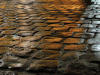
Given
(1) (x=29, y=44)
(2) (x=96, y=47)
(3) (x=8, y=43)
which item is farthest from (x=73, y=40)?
(3) (x=8, y=43)

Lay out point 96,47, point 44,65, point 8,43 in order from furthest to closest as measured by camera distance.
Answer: point 8,43
point 96,47
point 44,65

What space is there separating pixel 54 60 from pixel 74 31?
1292mm

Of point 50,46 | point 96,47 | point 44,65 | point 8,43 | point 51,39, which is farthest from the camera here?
point 51,39

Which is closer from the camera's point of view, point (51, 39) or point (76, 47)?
point (76, 47)

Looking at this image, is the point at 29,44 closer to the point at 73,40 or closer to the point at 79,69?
the point at 73,40

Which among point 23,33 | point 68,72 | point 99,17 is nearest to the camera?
point 68,72

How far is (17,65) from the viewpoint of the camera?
1.97 meters

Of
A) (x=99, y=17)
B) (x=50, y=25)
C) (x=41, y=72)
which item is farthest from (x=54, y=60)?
(x=99, y=17)

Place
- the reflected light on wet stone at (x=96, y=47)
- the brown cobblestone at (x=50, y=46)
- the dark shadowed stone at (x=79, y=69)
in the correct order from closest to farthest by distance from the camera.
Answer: the dark shadowed stone at (x=79, y=69) < the reflected light on wet stone at (x=96, y=47) < the brown cobblestone at (x=50, y=46)

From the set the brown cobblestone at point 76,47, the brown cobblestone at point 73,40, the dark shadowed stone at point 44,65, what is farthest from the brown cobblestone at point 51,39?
the dark shadowed stone at point 44,65

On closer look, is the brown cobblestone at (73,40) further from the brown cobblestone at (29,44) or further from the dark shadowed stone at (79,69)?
the dark shadowed stone at (79,69)

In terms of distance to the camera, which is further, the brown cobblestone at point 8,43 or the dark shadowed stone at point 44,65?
the brown cobblestone at point 8,43

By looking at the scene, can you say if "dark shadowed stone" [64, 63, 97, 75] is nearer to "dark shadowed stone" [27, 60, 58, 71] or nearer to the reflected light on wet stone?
"dark shadowed stone" [27, 60, 58, 71]

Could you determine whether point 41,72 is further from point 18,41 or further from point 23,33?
point 23,33
